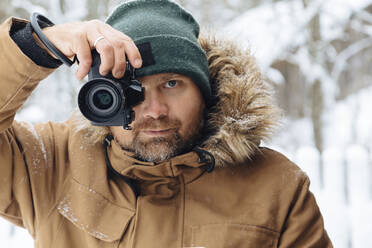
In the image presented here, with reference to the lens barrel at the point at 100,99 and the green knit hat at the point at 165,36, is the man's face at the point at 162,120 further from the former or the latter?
the lens barrel at the point at 100,99

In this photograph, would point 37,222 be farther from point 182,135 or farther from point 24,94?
point 182,135

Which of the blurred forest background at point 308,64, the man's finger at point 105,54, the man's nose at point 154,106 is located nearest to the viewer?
the man's finger at point 105,54

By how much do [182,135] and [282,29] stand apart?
4301 millimetres

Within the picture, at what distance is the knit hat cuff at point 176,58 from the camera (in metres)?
1.46

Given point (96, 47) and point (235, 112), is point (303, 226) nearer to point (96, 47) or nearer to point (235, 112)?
point (235, 112)

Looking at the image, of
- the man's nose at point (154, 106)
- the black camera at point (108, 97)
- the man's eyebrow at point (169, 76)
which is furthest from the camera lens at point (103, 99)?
the man's eyebrow at point (169, 76)

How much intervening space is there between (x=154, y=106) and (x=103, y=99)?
0.86ft

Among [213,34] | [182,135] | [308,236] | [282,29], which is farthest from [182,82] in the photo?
[282,29]

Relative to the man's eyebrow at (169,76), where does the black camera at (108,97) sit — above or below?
below

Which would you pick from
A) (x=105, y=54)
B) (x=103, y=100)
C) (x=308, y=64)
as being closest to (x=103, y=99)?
(x=103, y=100)

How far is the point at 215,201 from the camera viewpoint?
148 centimetres

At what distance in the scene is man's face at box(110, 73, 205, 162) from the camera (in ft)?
4.71

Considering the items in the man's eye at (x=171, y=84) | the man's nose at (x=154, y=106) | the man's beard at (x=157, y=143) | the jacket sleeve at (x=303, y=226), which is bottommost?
the jacket sleeve at (x=303, y=226)

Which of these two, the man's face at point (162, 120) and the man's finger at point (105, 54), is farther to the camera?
the man's face at point (162, 120)
